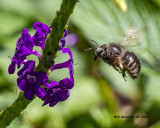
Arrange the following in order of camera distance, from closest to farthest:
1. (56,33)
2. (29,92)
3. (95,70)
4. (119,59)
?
(56,33)
(29,92)
(119,59)
(95,70)

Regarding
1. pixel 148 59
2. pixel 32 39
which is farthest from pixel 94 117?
pixel 32 39

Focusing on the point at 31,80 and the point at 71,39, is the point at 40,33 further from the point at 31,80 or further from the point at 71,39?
the point at 71,39

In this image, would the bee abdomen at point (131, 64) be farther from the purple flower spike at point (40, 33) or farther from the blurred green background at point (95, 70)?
the purple flower spike at point (40, 33)

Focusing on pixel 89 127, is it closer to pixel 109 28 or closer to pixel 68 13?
pixel 109 28

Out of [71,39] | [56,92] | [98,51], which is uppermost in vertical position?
[71,39]

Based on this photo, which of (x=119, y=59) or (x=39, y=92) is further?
(x=119, y=59)

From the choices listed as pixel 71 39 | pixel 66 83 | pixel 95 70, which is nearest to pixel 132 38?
pixel 66 83

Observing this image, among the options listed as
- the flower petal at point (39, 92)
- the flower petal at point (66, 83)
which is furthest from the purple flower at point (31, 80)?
the flower petal at point (66, 83)
